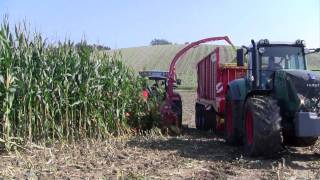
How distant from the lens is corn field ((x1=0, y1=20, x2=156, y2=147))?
9.05 metres

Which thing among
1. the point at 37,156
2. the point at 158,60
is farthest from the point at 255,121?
the point at 158,60

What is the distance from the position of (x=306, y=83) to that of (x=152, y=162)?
268cm

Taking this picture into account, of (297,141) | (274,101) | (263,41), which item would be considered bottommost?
(297,141)

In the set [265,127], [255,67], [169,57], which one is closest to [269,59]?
[255,67]

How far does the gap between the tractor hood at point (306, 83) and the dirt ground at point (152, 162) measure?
1.08 metres

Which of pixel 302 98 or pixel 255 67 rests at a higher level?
pixel 255 67

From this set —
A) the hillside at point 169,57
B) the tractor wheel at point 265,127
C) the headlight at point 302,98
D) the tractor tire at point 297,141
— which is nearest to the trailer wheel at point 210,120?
the tractor tire at point 297,141

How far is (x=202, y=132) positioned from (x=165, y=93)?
1356 millimetres

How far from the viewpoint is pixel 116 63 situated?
1162 cm

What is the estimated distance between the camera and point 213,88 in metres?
12.8

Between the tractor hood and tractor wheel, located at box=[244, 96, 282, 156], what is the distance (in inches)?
17.7

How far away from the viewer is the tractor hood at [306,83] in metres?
7.90

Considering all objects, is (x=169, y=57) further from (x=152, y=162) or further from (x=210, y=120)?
(x=152, y=162)

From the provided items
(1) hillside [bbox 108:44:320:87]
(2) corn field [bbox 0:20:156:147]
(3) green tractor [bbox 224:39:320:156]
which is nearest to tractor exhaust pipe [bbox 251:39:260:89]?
(3) green tractor [bbox 224:39:320:156]
